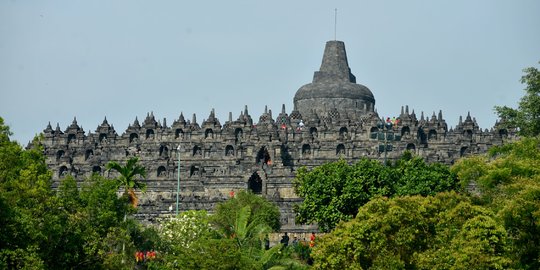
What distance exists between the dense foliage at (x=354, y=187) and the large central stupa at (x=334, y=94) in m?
49.0

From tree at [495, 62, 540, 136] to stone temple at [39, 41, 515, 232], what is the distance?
23853 mm

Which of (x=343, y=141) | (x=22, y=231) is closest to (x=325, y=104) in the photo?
(x=343, y=141)

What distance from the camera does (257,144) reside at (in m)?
130

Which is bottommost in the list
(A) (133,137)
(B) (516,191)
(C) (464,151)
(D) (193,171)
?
(B) (516,191)

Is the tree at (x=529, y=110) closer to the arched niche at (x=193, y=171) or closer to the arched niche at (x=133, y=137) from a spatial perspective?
the arched niche at (x=193, y=171)

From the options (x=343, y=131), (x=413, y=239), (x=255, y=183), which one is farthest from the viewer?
(x=343, y=131)

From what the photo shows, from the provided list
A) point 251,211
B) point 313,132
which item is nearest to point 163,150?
point 313,132

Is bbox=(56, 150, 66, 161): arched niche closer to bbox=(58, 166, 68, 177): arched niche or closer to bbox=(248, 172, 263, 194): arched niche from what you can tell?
bbox=(58, 166, 68, 177): arched niche

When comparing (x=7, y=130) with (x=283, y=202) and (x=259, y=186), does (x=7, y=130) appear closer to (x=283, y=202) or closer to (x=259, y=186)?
(x=283, y=202)

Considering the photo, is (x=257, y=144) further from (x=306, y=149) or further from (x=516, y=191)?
(x=516, y=191)

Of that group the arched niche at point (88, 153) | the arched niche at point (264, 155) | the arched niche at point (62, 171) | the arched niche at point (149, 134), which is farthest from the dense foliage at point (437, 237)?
the arched niche at point (88, 153)

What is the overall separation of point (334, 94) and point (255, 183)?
30.7m

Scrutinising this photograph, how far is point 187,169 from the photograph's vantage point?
129750 millimetres

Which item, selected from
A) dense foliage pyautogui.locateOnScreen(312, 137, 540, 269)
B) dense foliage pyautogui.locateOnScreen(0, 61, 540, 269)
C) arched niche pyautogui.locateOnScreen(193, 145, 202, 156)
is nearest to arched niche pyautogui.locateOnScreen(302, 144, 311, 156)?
arched niche pyautogui.locateOnScreen(193, 145, 202, 156)
